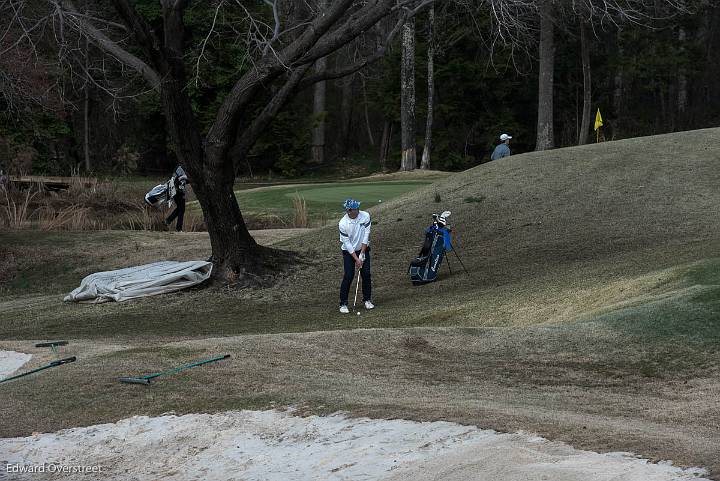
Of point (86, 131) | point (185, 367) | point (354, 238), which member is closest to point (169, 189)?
point (354, 238)

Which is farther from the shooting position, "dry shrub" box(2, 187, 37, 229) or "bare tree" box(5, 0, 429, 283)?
"dry shrub" box(2, 187, 37, 229)

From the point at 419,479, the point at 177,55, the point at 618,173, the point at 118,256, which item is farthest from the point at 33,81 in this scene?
the point at 419,479

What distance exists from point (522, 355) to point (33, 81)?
18.5 metres

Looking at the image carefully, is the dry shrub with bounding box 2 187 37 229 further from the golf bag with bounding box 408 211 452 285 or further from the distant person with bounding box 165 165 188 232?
the golf bag with bounding box 408 211 452 285

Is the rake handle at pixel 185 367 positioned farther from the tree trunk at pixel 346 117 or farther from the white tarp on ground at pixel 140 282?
the tree trunk at pixel 346 117

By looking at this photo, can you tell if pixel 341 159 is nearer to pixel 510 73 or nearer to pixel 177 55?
pixel 510 73

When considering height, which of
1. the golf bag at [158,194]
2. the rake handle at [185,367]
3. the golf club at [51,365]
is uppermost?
the golf bag at [158,194]

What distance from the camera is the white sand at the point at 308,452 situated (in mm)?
6207

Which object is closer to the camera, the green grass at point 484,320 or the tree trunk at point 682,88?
A: the green grass at point 484,320

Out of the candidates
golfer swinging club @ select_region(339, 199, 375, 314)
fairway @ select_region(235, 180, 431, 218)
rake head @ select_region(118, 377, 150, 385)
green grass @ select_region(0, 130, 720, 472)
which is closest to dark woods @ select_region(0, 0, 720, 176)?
fairway @ select_region(235, 180, 431, 218)

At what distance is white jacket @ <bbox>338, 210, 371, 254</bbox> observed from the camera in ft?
48.7

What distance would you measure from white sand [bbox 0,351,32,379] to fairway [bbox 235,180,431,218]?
14.6m

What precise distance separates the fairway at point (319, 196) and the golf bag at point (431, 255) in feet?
28.2

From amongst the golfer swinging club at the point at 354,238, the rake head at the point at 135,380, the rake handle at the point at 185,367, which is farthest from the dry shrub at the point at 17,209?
the rake head at the point at 135,380
